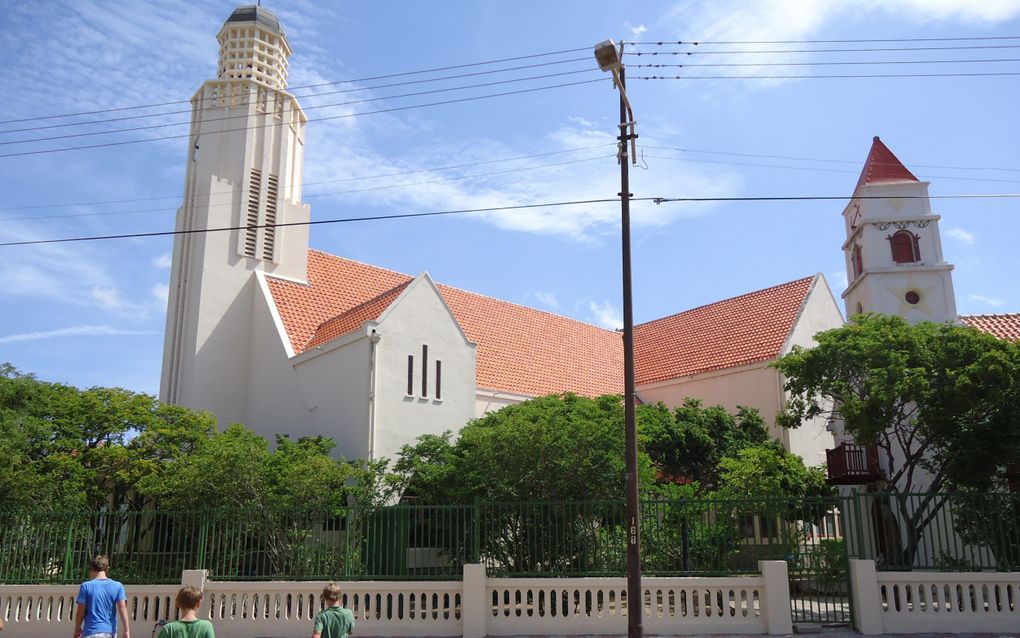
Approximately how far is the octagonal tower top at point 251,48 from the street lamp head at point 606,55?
19.7 meters

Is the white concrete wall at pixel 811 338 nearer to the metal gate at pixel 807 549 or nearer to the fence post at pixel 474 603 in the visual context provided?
the metal gate at pixel 807 549

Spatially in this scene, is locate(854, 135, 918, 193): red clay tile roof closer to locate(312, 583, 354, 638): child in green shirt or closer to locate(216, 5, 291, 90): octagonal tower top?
locate(216, 5, 291, 90): octagonal tower top

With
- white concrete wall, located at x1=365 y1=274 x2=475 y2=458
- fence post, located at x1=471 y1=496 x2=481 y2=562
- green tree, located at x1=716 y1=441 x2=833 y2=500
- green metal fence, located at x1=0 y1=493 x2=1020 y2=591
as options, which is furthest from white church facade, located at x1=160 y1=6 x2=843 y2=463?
fence post, located at x1=471 y1=496 x2=481 y2=562

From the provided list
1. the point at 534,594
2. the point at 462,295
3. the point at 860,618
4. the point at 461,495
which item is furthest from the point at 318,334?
the point at 860,618

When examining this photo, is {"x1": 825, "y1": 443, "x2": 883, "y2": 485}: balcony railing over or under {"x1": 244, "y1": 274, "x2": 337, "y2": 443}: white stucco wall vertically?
under

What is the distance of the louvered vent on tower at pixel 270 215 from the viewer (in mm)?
27641

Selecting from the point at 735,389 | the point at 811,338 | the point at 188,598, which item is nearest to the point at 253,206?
the point at 735,389

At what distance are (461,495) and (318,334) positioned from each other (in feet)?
33.8

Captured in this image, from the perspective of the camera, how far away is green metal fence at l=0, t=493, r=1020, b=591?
14.5 metres

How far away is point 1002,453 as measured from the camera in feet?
51.1

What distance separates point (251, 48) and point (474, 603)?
872 inches

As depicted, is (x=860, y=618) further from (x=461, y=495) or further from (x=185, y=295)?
(x=185, y=295)

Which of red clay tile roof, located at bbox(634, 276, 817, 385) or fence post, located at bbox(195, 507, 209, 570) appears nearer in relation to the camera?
fence post, located at bbox(195, 507, 209, 570)

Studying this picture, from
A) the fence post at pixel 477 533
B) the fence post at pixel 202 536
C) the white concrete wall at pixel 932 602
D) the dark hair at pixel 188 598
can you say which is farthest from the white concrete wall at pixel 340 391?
the dark hair at pixel 188 598
